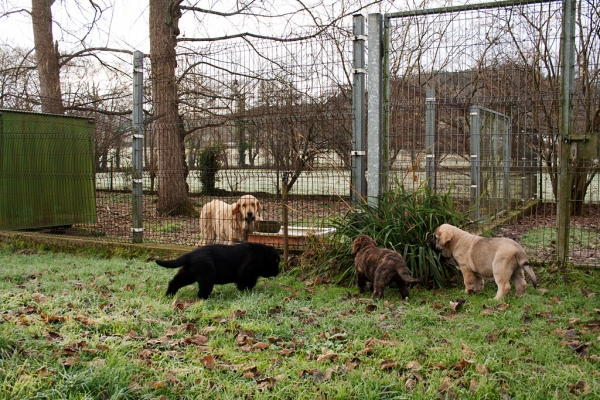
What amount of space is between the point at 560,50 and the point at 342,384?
18.4ft

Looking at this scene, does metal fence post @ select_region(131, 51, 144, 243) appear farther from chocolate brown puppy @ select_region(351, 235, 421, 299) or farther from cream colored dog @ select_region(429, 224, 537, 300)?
cream colored dog @ select_region(429, 224, 537, 300)

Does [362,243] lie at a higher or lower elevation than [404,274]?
higher

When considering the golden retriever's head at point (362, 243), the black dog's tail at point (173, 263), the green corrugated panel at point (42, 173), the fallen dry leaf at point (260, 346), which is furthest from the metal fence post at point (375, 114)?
the green corrugated panel at point (42, 173)

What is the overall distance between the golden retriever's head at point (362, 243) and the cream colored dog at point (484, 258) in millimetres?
738

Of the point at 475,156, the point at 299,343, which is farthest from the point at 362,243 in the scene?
the point at 475,156

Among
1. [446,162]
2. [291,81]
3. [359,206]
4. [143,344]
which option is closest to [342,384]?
[143,344]

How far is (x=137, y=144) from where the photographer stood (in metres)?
9.14

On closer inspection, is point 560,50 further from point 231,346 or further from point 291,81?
point 231,346

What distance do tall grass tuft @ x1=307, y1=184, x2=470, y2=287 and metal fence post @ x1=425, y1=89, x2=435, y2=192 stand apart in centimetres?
69

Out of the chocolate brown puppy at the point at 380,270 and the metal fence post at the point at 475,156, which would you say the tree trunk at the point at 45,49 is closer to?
the metal fence post at the point at 475,156

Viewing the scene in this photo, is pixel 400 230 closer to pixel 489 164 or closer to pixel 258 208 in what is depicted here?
pixel 258 208

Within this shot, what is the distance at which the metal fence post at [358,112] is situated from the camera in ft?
25.1

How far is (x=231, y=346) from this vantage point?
431cm

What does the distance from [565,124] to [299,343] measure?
4.66 m
